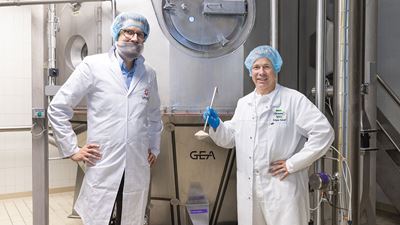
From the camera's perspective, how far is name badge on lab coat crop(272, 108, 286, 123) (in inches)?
55.5

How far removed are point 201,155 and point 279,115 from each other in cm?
56

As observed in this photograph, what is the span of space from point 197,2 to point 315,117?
920 mm

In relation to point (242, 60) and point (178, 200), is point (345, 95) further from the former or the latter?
point (178, 200)

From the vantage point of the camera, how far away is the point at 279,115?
1.42 metres

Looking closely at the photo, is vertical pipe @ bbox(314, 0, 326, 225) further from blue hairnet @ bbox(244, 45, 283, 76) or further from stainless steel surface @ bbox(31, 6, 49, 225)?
stainless steel surface @ bbox(31, 6, 49, 225)

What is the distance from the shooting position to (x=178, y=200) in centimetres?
193

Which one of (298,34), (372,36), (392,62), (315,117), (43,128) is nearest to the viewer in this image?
(315,117)

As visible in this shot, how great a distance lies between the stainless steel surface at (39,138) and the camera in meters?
1.78

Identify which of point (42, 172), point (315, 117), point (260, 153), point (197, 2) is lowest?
point (42, 172)

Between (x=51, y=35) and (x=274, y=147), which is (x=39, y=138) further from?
(x=274, y=147)

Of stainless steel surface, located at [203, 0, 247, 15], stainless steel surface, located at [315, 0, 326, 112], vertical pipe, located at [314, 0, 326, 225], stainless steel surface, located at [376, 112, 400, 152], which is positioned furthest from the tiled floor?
stainless steel surface, located at [203, 0, 247, 15]

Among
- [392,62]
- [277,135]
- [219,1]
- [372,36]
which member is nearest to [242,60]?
[219,1]

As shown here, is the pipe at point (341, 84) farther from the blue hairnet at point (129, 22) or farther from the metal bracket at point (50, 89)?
the metal bracket at point (50, 89)

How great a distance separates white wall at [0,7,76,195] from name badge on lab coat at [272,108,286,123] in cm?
258
